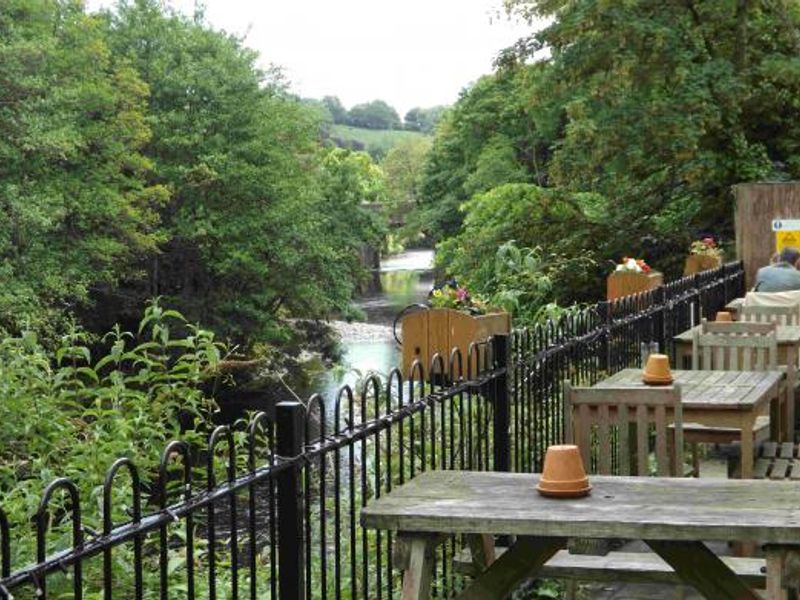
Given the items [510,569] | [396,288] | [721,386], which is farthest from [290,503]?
[396,288]

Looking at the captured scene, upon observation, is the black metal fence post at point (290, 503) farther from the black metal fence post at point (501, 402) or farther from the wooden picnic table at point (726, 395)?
the wooden picnic table at point (726, 395)

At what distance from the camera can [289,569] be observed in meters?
3.68

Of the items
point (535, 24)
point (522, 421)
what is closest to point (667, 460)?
point (522, 421)

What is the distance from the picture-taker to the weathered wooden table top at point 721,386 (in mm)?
6164

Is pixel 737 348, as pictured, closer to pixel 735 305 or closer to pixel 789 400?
pixel 789 400

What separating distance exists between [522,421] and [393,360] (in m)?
28.0

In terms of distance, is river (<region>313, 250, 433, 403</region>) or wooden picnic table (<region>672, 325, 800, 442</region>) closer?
wooden picnic table (<region>672, 325, 800, 442</region>)

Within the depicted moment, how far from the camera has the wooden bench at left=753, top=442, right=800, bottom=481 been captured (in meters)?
6.18

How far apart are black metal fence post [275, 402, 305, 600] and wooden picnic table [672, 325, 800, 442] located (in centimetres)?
502

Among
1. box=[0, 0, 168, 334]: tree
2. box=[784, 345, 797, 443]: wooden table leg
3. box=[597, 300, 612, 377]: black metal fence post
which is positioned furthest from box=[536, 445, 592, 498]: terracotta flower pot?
box=[0, 0, 168, 334]: tree

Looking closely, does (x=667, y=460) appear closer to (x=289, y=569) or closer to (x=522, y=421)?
(x=522, y=421)

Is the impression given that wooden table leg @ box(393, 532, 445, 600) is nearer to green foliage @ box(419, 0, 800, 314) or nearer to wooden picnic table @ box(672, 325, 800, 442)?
wooden picnic table @ box(672, 325, 800, 442)

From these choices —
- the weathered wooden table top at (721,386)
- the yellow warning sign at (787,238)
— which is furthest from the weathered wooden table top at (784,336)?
the yellow warning sign at (787,238)

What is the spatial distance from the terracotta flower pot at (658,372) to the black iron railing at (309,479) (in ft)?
1.78
